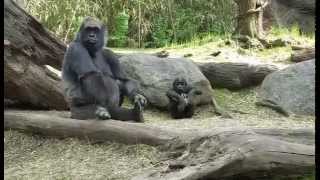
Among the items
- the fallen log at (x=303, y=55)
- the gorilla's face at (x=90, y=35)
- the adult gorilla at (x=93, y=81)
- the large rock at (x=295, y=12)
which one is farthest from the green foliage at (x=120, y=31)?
the gorilla's face at (x=90, y=35)

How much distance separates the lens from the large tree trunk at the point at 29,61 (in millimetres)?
5930

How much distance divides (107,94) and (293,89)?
271cm

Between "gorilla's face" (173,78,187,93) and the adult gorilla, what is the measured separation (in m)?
1.20

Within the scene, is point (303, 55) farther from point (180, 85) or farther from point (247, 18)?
point (180, 85)

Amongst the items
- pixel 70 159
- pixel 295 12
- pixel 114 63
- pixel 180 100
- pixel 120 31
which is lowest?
pixel 70 159

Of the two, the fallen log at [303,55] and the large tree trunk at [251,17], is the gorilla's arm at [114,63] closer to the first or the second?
the fallen log at [303,55]

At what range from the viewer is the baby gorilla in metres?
6.90

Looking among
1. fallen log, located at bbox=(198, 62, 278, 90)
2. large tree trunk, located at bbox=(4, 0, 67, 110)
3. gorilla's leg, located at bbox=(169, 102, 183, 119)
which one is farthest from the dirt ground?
fallen log, located at bbox=(198, 62, 278, 90)

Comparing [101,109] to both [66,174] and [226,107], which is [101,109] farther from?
[226,107]

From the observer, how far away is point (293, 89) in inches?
286

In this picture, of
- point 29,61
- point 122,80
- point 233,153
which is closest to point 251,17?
point 122,80

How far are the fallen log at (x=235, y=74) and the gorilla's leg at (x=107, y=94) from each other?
8.39 feet

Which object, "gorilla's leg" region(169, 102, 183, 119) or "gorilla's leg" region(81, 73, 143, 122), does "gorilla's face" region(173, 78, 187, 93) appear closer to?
"gorilla's leg" region(169, 102, 183, 119)

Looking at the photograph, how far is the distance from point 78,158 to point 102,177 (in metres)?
0.56
